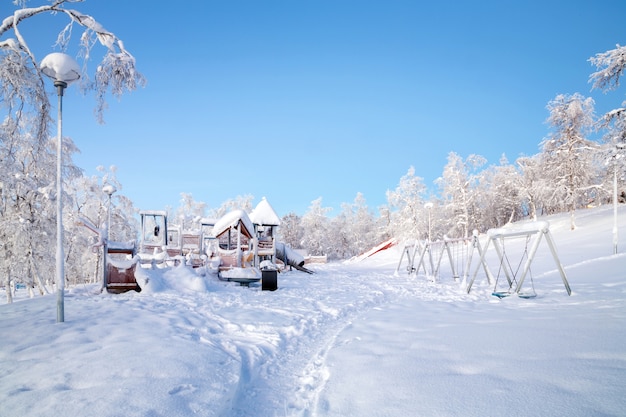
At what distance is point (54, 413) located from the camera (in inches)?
112

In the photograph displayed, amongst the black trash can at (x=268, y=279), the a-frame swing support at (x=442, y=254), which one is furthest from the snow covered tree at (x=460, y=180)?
the black trash can at (x=268, y=279)

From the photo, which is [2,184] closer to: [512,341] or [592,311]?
[512,341]

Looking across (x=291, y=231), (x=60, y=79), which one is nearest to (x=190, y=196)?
(x=291, y=231)

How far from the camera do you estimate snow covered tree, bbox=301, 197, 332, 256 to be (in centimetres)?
6406

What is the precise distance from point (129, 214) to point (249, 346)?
36155 millimetres

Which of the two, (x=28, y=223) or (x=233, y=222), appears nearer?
(x=28, y=223)

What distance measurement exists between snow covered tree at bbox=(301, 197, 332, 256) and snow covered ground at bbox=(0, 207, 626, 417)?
56.2 meters

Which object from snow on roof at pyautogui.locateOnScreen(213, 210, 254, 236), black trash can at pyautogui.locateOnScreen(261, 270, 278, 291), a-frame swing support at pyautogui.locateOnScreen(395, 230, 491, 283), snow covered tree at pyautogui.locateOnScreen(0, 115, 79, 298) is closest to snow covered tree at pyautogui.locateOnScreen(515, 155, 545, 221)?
a-frame swing support at pyautogui.locateOnScreen(395, 230, 491, 283)

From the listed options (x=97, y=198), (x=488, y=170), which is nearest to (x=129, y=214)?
(x=97, y=198)

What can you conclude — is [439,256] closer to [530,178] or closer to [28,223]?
[28,223]

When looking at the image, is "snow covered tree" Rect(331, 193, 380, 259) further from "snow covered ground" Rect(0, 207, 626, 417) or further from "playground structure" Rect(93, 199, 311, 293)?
"snow covered ground" Rect(0, 207, 626, 417)

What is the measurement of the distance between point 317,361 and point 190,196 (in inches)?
2346

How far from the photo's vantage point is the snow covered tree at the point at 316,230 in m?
64.1

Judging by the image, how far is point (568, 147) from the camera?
30844 millimetres
